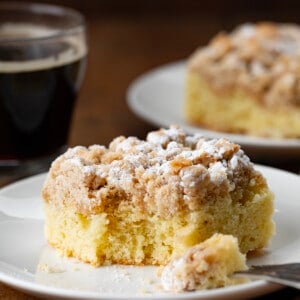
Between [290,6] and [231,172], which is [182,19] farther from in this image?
[231,172]

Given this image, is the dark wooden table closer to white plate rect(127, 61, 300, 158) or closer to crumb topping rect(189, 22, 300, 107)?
white plate rect(127, 61, 300, 158)

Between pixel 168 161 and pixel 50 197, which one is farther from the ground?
pixel 168 161

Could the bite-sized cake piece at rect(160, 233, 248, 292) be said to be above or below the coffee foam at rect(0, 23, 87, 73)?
above

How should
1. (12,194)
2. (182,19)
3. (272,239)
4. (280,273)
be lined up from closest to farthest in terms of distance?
(280,273)
(272,239)
(12,194)
(182,19)

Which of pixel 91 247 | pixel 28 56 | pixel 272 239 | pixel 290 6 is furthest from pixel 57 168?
pixel 290 6

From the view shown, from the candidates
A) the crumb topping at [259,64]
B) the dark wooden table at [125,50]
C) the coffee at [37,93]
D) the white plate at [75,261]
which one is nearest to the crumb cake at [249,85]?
the crumb topping at [259,64]

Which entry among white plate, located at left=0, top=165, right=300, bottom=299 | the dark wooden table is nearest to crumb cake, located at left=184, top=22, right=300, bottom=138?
the dark wooden table

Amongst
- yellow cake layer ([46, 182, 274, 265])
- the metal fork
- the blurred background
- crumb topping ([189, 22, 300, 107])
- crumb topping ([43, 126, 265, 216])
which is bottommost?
the blurred background
